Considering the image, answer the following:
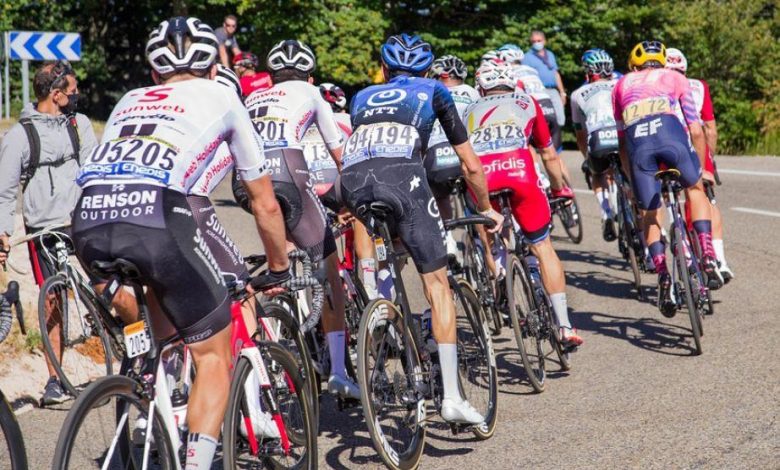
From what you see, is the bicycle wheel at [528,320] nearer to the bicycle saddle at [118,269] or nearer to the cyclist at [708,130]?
the cyclist at [708,130]

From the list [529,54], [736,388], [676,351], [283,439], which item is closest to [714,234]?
[676,351]

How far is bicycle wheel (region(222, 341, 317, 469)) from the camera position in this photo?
16.7 ft

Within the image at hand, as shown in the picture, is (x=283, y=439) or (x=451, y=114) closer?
(x=283, y=439)

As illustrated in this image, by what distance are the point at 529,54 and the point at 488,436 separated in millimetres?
14446

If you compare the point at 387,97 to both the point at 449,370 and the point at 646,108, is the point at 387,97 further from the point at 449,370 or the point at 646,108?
the point at 646,108

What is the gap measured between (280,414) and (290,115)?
253cm

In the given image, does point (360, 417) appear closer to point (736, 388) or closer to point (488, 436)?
point (488, 436)

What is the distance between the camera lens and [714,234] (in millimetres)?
10406

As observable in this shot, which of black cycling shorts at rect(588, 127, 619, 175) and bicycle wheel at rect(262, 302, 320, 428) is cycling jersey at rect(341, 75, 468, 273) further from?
black cycling shorts at rect(588, 127, 619, 175)

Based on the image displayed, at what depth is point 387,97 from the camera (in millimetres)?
6531

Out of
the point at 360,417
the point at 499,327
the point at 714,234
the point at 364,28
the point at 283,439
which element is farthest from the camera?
the point at 364,28

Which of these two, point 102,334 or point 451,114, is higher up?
point 451,114

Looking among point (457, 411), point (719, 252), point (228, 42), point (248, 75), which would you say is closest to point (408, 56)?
point (457, 411)

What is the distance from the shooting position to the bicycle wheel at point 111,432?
4.32 meters
